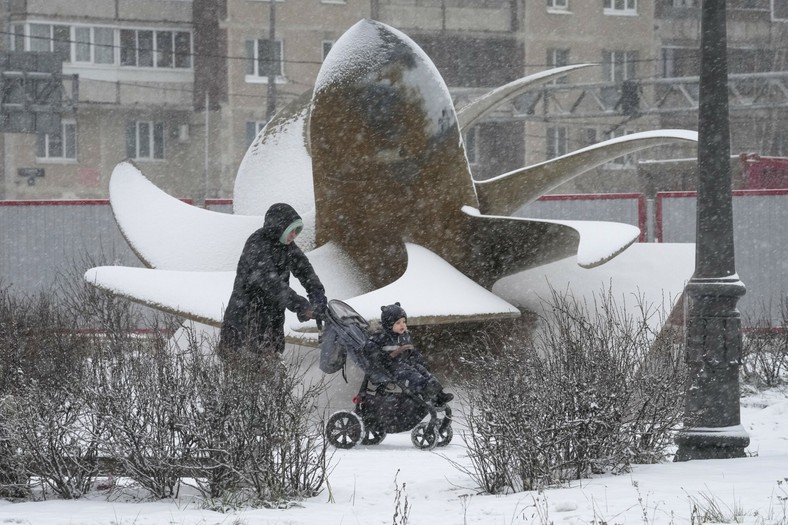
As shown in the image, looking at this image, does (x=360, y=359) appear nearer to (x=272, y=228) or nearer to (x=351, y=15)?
(x=272, y=228)

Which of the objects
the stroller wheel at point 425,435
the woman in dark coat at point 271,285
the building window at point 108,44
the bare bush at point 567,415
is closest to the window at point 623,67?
the building window at point 108,44

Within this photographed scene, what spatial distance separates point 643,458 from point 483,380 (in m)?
1.01

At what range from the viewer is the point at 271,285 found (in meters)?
8.79

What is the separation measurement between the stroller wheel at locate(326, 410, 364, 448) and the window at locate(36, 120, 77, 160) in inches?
1266

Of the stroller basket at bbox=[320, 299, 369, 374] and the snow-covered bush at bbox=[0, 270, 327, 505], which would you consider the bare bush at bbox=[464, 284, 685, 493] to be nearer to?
the snow-covered bush at bbox=[0, 270, 327, 505]

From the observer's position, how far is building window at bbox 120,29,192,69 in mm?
40562

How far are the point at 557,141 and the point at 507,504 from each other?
124ft

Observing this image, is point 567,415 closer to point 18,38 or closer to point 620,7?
point 18,38

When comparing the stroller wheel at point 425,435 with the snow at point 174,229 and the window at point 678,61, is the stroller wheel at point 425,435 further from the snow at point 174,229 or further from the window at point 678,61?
the window at point 678,61

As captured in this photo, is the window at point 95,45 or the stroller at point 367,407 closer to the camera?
the stroller at point 367,407

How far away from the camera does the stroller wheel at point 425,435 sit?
8.49 meters

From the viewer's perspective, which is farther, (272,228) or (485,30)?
(485,30)

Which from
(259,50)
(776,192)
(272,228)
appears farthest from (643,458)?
(259,50)

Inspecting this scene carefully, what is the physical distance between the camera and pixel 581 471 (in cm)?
641
